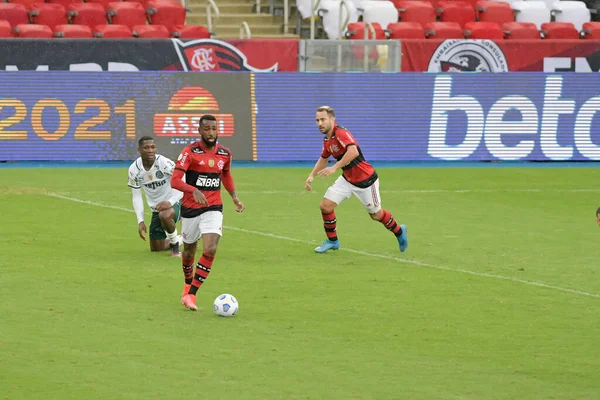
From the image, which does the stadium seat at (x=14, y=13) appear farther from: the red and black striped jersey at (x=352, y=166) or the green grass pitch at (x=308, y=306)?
the red and black striped jersey at (x=352, y=166)

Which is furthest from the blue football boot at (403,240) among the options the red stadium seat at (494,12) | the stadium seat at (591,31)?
the red stadium seat at (494,12)

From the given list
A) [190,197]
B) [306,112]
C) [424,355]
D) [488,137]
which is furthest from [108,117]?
[424,355]

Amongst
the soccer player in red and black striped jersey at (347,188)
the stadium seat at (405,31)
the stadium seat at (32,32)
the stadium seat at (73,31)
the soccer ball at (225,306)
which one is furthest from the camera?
the stadium seat at (405,31)

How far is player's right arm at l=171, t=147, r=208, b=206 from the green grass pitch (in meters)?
1.12

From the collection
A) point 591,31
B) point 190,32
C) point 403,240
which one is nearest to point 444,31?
point 591,31

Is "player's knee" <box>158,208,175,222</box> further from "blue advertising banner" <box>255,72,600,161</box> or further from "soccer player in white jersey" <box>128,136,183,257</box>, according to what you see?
"blue advertising banner" <box>255,72,600,161</box>

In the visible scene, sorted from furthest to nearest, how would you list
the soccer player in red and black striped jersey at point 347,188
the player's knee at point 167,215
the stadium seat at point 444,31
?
1. the stadium seat at point 444,31
2. the soccer player in red and black striped jersey at point 347,188
3. the player's knee at point 167,215

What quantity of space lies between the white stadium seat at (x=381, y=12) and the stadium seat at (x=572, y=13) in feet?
17.0

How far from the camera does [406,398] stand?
25.7ft

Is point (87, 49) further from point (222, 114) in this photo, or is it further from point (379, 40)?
point (379, 40)

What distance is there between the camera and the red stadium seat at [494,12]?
31.9 m

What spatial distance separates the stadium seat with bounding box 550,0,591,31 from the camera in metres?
32.3

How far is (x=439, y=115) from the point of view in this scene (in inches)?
996

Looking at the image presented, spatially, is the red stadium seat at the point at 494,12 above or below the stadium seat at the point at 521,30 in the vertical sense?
above
